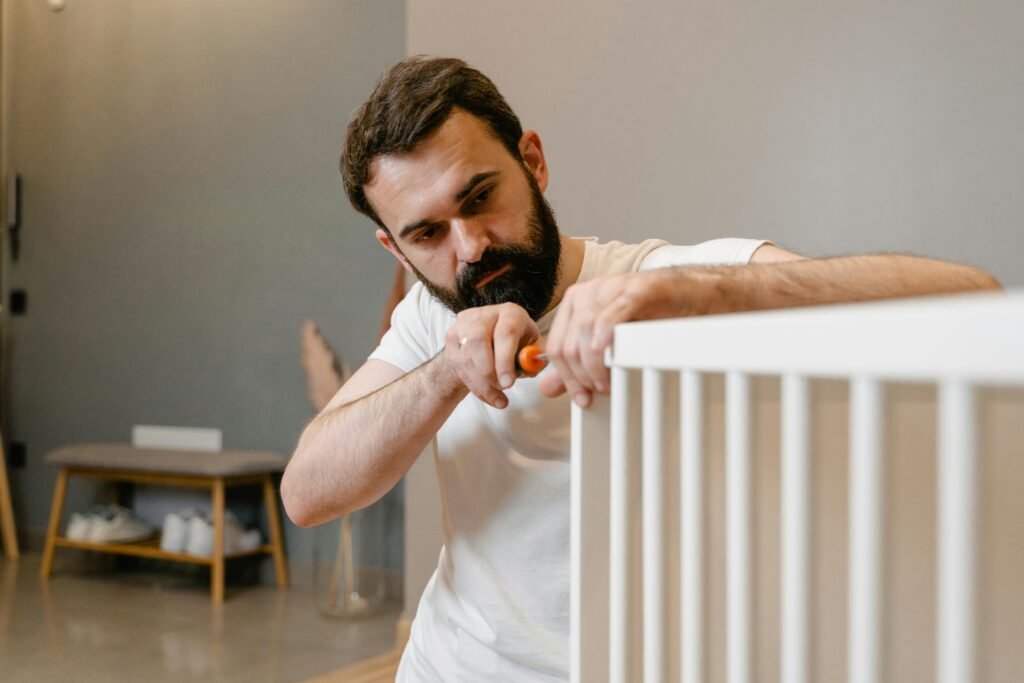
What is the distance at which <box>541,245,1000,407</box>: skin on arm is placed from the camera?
2.02 feet

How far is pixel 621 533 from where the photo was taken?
22.4 inches

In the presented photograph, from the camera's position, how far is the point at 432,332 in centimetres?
131

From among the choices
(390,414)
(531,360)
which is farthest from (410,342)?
(531,360)

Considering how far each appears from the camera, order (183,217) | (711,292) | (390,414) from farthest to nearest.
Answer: (183,217), (390,414), (711,292)

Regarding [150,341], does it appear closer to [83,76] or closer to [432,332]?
[83,76]

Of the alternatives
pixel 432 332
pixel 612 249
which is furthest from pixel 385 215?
pixel 612 249

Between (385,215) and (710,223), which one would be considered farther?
(710,223)

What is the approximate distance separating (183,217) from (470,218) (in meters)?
3.16

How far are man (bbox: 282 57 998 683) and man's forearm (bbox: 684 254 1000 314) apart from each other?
0.75ft

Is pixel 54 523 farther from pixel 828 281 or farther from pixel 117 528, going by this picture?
pixel 828 281

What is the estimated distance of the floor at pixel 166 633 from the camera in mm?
2648

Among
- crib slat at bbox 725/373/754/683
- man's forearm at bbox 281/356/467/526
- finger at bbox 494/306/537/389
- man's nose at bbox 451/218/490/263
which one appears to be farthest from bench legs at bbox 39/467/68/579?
A: crib slat at bbox 725/373/754/683

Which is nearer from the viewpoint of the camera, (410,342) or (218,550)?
(410,342)

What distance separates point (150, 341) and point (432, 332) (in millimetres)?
3183
